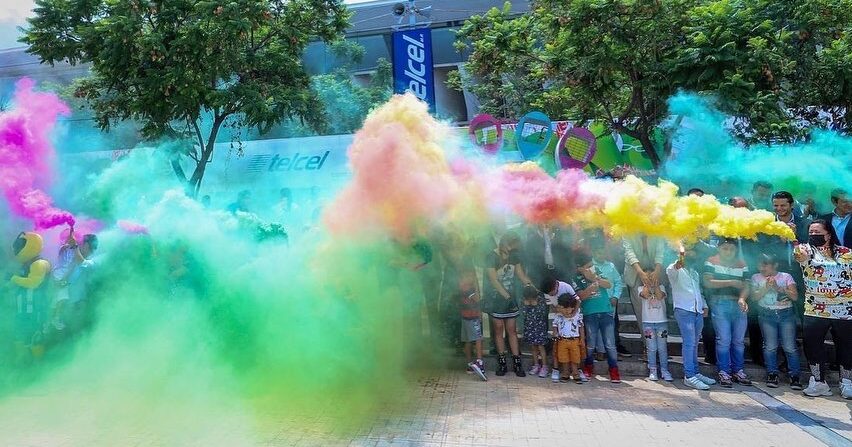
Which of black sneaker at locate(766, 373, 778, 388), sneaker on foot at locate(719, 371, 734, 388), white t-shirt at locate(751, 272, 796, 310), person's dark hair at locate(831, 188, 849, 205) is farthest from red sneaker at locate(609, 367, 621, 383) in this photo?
person's dark hair at locate(831, 188, 849, 205)

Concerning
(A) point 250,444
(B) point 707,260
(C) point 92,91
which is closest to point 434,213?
(A) point 250,444

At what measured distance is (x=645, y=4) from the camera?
8.92m

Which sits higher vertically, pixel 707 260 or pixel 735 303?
pixel 707 260

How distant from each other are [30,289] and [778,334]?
24.7 ft

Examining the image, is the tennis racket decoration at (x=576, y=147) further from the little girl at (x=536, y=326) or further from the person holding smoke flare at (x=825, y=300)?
the person holding smoke flare at (x=825, y=300)

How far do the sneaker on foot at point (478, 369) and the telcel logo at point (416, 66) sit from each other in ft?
20.9

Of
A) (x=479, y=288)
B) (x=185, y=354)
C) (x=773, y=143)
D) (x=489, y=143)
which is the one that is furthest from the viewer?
(x=489, y=143)

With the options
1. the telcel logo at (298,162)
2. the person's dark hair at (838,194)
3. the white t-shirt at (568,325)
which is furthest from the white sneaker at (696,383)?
the telcel logo at (298,162)

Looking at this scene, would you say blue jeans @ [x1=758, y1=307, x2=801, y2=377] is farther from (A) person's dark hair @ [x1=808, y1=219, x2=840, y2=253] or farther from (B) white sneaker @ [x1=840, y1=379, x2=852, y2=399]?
(A) person's dark hair @ [x1=808, y1=219, x2=840, y2=253]

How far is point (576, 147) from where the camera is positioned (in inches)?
398

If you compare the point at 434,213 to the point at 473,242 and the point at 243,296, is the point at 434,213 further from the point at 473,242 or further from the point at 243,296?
the point at 243,296

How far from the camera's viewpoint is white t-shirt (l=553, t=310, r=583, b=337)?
614cm

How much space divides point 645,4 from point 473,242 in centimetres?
521

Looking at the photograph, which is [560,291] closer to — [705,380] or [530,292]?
[530,292]
